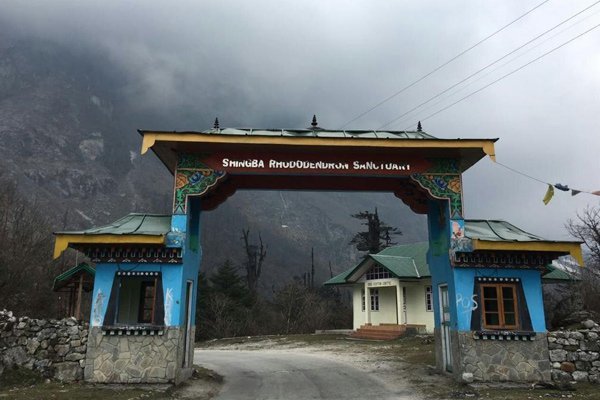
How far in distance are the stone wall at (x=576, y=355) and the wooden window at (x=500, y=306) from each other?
97 cm

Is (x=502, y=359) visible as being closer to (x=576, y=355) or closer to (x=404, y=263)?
(x=576, y=355)

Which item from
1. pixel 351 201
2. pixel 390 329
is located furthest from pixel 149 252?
pixel 351 201

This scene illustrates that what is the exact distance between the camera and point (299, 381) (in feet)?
43.5

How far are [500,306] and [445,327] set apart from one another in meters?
1.96

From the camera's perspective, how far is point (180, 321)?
11711 millimetres

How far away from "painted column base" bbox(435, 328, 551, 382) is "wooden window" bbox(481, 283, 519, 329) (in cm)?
48

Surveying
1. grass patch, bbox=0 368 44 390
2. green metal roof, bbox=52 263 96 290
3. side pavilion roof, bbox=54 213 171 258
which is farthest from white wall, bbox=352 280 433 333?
grass patch, bbox=0 368 44 390

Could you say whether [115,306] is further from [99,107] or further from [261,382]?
[99,107]

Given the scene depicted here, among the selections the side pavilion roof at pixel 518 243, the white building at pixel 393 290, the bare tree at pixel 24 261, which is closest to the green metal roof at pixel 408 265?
the white building at pixel 393 290

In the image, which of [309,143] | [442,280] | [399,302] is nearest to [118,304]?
[309,143]

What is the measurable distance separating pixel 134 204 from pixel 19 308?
8130cm

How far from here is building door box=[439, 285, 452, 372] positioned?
13133 millimetres

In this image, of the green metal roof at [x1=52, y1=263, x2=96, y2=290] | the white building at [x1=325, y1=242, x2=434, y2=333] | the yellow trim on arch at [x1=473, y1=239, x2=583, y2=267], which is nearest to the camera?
the yellow trim on arch at [x1=473, y1=239, x2=583, y2=267]

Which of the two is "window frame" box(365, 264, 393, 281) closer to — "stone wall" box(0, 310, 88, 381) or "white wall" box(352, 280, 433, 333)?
"white wall" box(352, 280, 433, 333)
